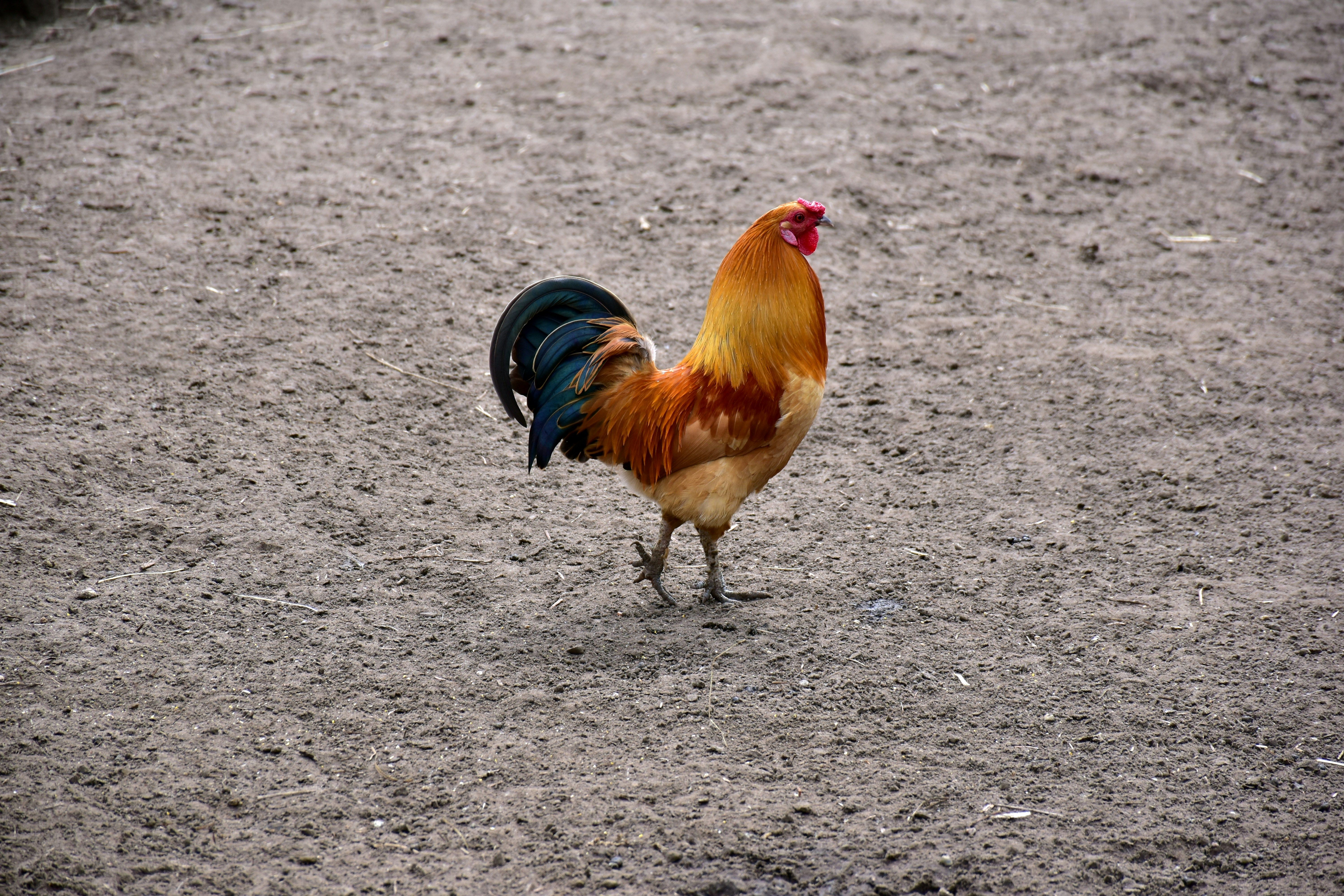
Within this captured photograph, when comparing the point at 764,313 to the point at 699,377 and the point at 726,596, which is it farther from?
the point at 726,596

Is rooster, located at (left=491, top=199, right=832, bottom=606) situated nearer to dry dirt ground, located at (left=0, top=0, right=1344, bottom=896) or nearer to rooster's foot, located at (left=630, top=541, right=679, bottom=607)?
rooster's foot, located at (left=630, top=541, right=679, bottom=607)

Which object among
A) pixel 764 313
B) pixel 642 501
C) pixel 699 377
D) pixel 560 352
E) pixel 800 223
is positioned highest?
pixel 800 223

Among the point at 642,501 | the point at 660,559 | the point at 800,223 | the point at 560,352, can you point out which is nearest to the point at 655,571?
the point at 660,559

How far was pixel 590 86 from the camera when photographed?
8.65 metres

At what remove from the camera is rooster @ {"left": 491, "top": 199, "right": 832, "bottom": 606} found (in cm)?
421

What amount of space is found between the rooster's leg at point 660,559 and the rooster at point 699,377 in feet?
0.21

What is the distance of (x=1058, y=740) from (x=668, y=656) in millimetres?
1598

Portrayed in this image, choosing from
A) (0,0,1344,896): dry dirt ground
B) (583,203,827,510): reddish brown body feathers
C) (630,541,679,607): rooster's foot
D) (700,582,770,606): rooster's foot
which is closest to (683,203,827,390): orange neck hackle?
(583,203,827,510): reddish brown body feathers

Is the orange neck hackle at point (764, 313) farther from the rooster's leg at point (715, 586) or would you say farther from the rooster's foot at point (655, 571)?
the rooster's foot at point (655, 571)

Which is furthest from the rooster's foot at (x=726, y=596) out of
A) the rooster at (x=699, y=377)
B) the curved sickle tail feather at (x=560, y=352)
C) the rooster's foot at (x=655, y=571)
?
the curved sickle tail feather at (x=560, y=352)

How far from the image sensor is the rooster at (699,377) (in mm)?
4211

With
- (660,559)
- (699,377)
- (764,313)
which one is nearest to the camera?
(764,313)

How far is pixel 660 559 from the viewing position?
15.0 feet

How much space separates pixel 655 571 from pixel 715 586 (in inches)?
11.2
